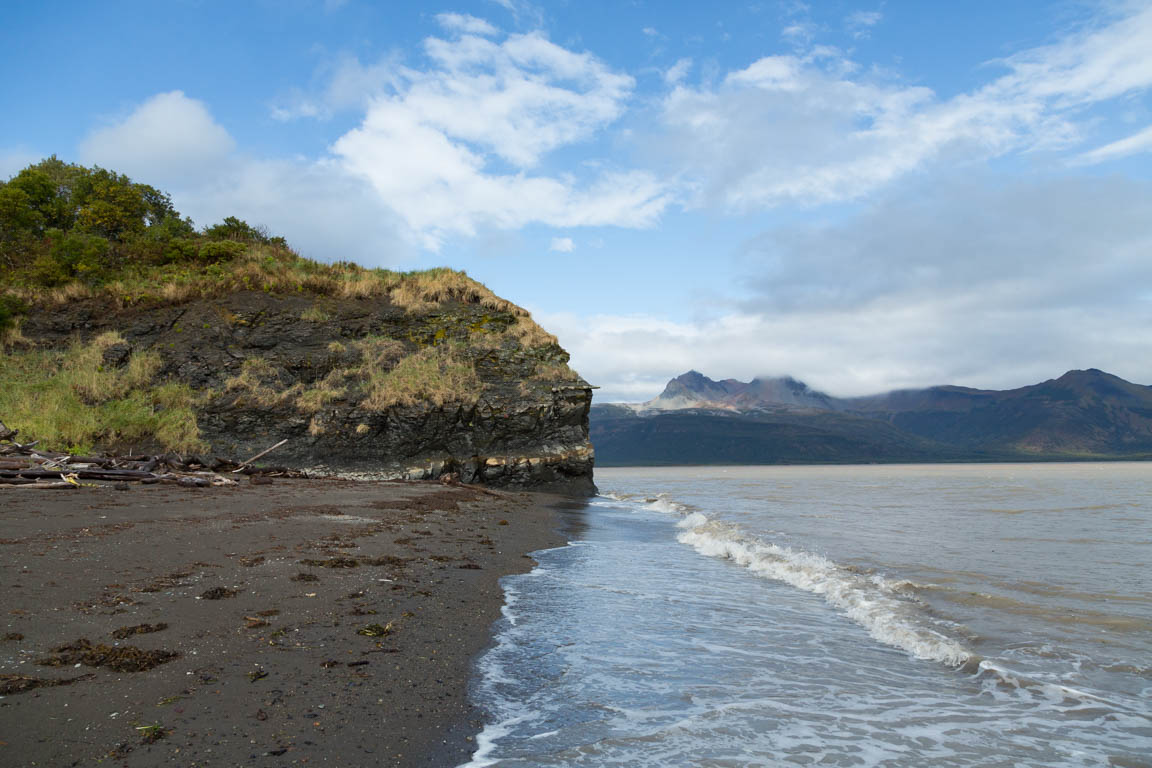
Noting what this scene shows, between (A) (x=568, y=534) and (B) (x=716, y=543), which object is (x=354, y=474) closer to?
(A) (x=568, y=534)

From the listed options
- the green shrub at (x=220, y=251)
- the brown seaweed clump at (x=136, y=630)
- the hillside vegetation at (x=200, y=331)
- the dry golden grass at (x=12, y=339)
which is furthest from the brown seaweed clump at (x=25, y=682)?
the green shrub at (x=220, y=251)

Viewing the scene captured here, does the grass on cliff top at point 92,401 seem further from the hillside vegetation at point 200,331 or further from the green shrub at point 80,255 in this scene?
the green shrub at point 80,255

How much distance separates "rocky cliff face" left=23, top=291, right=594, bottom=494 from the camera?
2206 cm

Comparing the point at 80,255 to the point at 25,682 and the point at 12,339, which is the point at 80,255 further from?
the point at 25,682

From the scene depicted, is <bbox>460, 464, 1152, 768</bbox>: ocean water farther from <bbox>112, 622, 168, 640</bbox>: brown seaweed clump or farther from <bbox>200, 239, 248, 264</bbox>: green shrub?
<bbox>200, 239, 248, 264</bbox>: green shrub

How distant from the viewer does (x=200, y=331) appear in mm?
24906

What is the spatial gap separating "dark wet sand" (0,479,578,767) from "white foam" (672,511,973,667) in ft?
15.1

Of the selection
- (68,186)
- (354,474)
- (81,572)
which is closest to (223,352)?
(354,474)

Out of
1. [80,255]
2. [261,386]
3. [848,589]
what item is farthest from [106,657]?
[80,255]

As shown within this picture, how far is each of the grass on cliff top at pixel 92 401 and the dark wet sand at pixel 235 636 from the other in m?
11.4

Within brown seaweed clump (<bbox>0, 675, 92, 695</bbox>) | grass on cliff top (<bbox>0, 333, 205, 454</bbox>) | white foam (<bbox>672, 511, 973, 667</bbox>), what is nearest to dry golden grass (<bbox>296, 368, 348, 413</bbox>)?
grass on cliff top (<bbox>0, 333, 205, 454</bbox>)

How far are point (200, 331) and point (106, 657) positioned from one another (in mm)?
24922

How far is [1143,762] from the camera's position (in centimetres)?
392

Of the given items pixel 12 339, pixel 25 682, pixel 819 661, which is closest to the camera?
pixel 25 682
